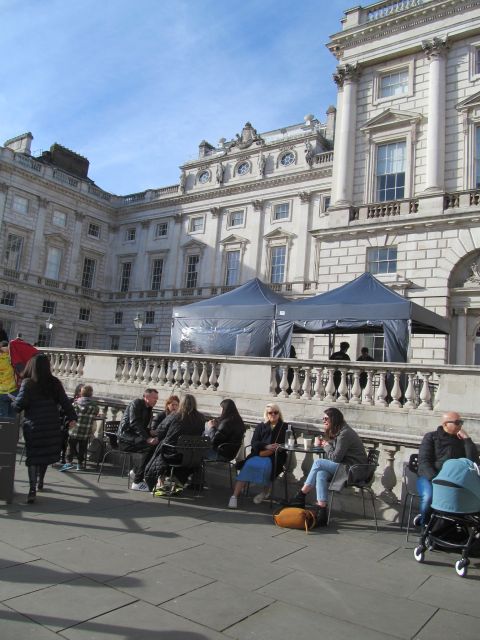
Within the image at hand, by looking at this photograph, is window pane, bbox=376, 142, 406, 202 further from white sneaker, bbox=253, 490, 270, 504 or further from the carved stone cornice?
white sneaker, bbox=253, 490, 270, 504

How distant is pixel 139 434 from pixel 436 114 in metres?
16.9

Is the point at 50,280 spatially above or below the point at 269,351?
above

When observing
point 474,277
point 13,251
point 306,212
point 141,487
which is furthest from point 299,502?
point 13,251

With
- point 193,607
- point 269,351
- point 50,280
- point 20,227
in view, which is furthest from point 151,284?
point 193,607

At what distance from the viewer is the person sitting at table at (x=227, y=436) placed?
789cm

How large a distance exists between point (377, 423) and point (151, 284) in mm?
36505

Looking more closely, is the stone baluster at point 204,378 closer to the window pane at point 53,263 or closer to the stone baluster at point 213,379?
the stone baluster at point 213,379

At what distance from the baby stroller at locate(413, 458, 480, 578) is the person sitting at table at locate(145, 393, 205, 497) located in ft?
10.9

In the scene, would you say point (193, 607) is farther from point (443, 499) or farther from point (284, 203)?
point (284, 203)

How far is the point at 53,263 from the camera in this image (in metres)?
42.8

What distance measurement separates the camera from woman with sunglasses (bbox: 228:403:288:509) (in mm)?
7328

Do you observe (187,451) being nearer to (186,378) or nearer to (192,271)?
(186,378)

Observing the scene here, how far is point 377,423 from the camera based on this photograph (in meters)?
9.27

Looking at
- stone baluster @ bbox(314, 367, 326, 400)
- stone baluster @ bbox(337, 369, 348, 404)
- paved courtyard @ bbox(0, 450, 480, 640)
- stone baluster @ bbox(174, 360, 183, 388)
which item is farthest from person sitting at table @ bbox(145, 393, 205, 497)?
stone baluster @ bbox(174, 360, 183, 388)
